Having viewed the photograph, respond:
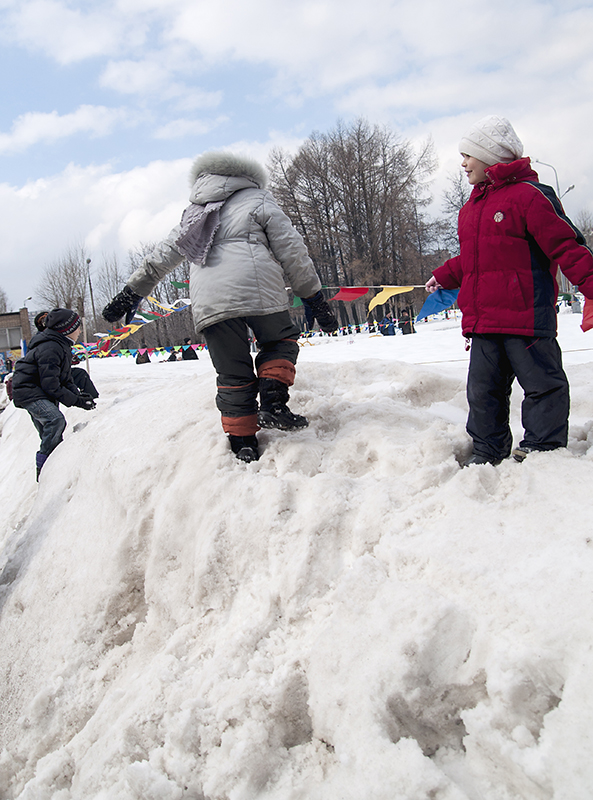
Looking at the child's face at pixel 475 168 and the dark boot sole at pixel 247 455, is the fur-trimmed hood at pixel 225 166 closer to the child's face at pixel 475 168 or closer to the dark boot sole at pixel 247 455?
the child's face at pixel 475 168

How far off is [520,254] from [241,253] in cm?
137

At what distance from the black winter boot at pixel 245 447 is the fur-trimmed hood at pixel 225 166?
148 centimetres

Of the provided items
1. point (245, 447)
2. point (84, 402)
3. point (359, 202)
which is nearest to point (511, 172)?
point (245, 447)

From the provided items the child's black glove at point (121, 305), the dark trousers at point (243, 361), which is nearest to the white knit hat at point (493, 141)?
the dark trousers at point (243, 361)

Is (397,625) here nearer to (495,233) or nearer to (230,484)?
(230,484)

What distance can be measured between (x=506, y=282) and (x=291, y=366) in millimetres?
1188

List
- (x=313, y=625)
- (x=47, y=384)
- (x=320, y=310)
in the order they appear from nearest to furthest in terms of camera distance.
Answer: (x=313, y=625), (x=320, y=310), (x=47, y=384)

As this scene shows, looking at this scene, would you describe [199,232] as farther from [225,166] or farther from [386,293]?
[386,293]

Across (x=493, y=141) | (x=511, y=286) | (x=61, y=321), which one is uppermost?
(x=493, y=141)

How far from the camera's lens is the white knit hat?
7.55 feet

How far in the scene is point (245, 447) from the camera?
2.63 metres

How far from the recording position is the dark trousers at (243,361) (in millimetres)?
2648

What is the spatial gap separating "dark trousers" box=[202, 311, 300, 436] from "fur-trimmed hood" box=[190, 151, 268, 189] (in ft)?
2.78

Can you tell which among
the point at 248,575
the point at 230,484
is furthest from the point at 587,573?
the point at 230,484
